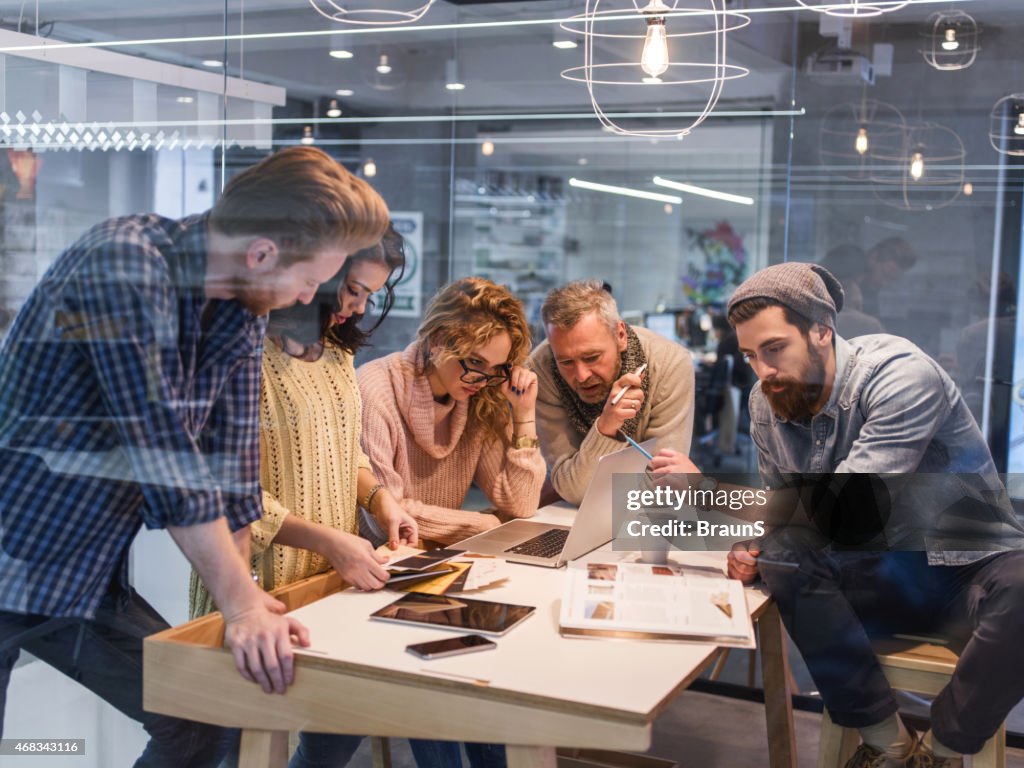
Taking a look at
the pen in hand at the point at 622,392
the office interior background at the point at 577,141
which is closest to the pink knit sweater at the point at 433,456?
the pen in hand at the point at 622,392

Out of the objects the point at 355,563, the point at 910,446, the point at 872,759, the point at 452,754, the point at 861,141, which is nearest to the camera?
the point at 355,563

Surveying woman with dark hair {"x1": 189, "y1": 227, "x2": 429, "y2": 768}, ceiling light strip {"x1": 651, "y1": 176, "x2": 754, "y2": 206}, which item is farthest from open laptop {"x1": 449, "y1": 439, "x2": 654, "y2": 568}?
ceiling light strip {"x1": 651, "y1": 176, "x2": 754, "y2": 206}

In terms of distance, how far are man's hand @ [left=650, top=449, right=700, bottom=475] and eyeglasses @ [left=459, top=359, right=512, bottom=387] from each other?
17.0 inches

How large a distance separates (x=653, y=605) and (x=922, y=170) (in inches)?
88.6

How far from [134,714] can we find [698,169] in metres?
3.04

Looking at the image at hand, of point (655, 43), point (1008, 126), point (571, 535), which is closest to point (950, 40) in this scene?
point (1008, 126)

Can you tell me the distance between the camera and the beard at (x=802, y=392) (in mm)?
2396

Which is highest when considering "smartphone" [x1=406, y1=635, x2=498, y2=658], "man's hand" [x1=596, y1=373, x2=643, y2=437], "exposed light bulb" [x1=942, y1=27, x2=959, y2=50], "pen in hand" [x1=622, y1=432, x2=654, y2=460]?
"exposed light bulb" [x1=942, y1=27, x2=959, y2=50]

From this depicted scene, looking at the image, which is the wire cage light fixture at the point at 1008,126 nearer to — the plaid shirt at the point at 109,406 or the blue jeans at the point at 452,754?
the blue jeans at the point at 452,754

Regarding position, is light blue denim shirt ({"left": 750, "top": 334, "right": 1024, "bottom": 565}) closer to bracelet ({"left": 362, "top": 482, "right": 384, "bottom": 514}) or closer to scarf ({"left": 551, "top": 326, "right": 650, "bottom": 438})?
scarf ({"left": 551, "top": 326, "right": 650, "bottom": 438})

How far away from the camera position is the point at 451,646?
1.58m

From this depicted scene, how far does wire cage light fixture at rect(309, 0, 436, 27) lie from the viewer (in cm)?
306

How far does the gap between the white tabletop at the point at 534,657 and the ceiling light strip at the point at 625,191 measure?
2.71m

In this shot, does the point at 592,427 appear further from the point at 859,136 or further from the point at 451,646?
the point at 859,136
